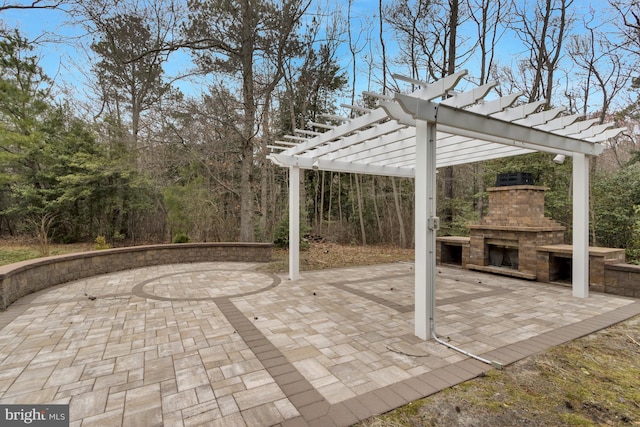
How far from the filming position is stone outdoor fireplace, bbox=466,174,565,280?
638 cm

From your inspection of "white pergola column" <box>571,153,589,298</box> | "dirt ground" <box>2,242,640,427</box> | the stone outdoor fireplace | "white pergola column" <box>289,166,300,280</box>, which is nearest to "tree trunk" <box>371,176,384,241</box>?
the stone outdoor fireplace

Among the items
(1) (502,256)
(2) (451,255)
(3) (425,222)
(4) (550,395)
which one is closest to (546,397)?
(4) (550,395)

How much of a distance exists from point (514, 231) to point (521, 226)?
0.18 m

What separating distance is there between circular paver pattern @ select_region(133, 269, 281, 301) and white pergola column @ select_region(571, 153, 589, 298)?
17.1ft

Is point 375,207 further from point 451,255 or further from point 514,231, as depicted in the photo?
point 514,231

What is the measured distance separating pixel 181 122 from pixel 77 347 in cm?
825

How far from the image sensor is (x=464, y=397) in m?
2.29

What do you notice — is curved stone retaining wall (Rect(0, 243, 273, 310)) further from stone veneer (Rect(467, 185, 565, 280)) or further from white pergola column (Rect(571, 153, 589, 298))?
white pergola column (Rect(571, 153, 589, 298))

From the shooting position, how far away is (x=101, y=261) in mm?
6988

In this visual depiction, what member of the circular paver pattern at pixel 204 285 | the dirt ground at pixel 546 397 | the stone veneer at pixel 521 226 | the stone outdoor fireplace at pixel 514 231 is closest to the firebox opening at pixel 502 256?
the stone outdoor fireplace at pixel 514 231

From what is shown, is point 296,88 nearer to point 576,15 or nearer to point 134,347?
point 576,15

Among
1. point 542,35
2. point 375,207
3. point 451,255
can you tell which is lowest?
point 451,255

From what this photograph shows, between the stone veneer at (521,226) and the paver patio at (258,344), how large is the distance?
0.84 m

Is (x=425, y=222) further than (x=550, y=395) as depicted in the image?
Yes
